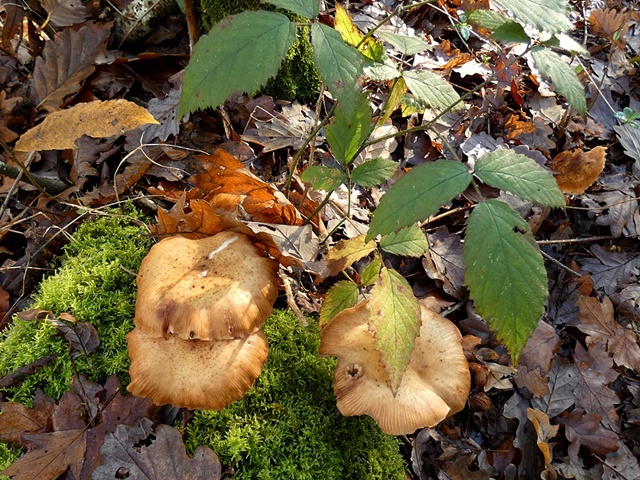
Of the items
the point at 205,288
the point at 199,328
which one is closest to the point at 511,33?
the point at 205,288

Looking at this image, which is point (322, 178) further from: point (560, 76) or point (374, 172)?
point (560, 76)

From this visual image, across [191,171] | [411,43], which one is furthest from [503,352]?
[191,171]

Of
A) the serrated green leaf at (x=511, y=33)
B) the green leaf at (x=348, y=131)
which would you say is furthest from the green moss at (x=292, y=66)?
the serrated green leaf at (x=511, y=33)

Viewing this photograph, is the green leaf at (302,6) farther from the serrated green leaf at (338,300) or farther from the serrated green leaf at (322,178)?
the serrated green leaf at (338,300)

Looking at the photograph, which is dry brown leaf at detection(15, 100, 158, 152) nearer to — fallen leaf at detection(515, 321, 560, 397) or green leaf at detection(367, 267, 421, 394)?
green leaf at detection(367, 267, 421, 394)

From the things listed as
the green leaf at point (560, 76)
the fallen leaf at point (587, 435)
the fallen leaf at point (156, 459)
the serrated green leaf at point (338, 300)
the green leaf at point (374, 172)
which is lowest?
the fallen leaf at point (587, 435)
